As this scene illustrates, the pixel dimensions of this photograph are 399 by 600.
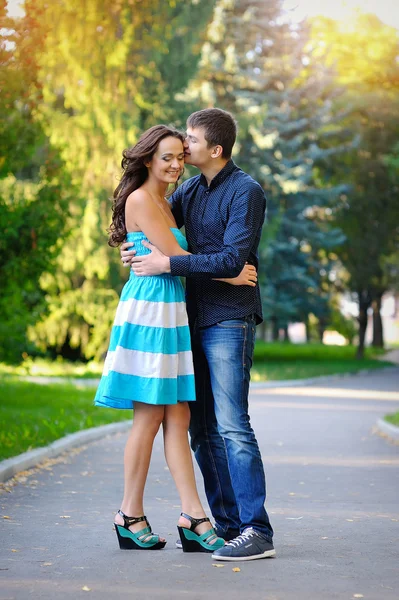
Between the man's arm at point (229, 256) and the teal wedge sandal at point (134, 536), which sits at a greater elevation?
the man's arm at point (229, 256)

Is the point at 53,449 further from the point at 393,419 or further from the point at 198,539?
the point at 393,419

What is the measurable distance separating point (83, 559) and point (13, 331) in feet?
31.5

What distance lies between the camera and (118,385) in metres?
5.78

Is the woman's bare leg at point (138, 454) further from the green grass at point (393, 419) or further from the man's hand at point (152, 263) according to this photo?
the green grass at point (393, 419)

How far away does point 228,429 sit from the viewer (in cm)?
577

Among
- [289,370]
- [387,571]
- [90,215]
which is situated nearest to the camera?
[387,571]

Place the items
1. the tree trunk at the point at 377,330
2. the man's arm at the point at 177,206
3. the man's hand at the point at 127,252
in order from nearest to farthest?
the man's hand at the point at 127,252
the man's arm at the point at 177,206
the tree trunk at the point at 377,330

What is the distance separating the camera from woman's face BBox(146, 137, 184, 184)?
19.1 feet

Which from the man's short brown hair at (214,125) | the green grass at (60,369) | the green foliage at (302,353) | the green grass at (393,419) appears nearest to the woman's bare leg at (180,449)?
the man's short brown hair at (214,125)

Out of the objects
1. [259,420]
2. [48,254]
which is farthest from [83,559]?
[259,420]

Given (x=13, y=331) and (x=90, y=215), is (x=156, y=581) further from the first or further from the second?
(x=90, y=215)

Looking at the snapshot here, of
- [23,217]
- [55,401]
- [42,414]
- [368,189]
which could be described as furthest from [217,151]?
[368,189]

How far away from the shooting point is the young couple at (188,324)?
5734 millimetres

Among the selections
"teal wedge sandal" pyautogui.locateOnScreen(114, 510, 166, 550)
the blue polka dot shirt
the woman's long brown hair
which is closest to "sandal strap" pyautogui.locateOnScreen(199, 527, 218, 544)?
"teal wedge sandal" pyautogui.locateOnScreen(114, 510, 166, 550)
